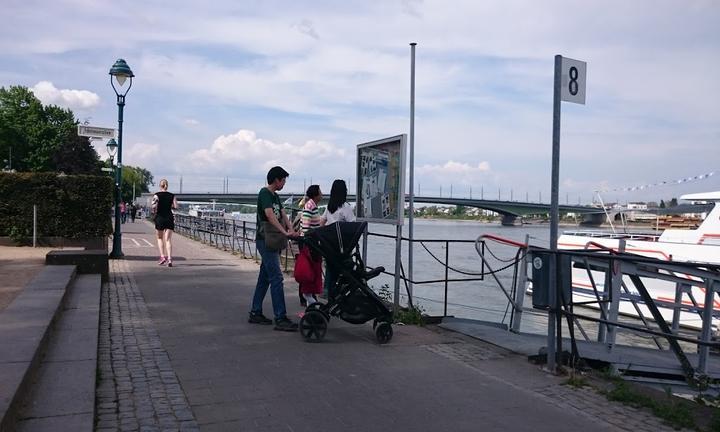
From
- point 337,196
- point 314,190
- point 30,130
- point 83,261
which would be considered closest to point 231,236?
point 83,261

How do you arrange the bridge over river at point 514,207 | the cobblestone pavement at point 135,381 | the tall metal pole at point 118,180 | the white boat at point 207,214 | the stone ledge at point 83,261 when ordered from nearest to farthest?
the cobblestone pavement at point 135,381 < the stone ledge at point 83,261 < the tall metal pole at point 118,180 < the white boat at point 207,214 < the bridge over river at point 514,207

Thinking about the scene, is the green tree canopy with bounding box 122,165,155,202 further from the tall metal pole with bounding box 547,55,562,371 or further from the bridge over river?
the tall metal pole with bounding box 547,55,562,371

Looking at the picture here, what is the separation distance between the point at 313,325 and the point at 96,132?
1031 cm

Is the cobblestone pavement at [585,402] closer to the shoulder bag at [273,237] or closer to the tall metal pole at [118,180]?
the shoulder bag at [273,237]

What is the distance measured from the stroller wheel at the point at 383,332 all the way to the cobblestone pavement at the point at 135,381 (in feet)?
6.90

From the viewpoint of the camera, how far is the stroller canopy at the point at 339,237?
707cm

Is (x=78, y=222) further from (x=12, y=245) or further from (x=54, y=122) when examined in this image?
(x=54, y=122)

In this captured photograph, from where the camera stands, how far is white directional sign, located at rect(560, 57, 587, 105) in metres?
6.44

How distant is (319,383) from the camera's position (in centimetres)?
558

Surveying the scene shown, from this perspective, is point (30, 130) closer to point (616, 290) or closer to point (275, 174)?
point (275, 174)

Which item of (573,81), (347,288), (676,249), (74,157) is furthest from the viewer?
(74,157)

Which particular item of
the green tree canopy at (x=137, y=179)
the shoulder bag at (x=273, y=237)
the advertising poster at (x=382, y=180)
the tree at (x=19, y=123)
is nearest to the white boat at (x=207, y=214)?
the advertising poster at (x=382, y=180)

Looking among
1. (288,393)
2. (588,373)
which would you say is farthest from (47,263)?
(588,373)

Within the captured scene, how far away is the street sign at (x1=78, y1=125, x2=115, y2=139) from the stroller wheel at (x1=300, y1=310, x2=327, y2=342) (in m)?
10.1
